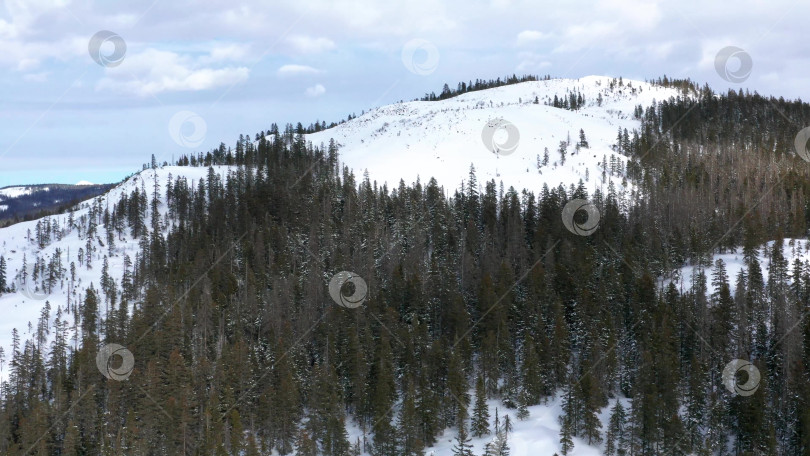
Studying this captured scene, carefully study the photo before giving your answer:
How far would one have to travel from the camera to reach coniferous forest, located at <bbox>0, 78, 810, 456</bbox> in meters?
68.0

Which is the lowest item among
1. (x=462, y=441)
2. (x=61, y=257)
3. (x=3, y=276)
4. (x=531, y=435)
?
(x=531, y=435)

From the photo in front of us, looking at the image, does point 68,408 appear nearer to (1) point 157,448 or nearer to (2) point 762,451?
(1) point 157,448

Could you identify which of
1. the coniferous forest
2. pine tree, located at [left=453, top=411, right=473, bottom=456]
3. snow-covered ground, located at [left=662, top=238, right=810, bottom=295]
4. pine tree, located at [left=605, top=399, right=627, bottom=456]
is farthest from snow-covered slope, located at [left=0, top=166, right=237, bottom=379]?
snow-covered ground, located at [left=662, top=238, right=810, bottom=295]

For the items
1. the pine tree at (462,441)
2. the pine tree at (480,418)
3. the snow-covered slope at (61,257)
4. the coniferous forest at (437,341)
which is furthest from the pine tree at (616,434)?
the snow-covered slope at (61,257)

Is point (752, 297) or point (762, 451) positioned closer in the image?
point (762, 451)

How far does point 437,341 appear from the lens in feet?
256

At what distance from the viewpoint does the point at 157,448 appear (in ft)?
224

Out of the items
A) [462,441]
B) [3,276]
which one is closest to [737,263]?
[462,441]

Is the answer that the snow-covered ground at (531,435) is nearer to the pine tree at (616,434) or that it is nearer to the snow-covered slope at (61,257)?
the pine tree at (616,434)

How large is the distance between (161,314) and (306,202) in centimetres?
5690

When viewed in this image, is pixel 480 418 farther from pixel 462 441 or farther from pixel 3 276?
pixel 3 276

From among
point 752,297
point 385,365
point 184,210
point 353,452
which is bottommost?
point 353,452

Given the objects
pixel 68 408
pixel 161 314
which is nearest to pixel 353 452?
pixel 68 408

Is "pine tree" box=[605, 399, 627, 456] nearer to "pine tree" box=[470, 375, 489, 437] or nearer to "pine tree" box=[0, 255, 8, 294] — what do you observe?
"pine tree" box=[470, 375, 489, 437]
